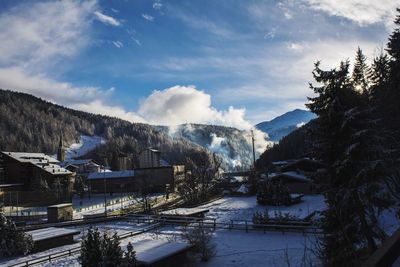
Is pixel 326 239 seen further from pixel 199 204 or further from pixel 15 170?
pixel 15 170

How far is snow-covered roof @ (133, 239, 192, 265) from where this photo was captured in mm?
21578

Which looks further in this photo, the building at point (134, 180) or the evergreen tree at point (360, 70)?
the building at point (134, 180)

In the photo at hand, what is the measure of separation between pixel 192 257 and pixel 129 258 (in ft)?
19.8

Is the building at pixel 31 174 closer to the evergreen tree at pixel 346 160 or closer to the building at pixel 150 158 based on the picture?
the building at pixel 150 158

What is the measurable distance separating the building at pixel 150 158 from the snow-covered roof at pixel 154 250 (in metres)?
103

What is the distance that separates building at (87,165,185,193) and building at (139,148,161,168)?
3523cm

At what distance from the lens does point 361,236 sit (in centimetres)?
1748

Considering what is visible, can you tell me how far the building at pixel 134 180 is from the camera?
8988 centimetres

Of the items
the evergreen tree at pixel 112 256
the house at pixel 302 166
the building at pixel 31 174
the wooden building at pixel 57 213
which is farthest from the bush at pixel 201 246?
the building at pixel 31 174

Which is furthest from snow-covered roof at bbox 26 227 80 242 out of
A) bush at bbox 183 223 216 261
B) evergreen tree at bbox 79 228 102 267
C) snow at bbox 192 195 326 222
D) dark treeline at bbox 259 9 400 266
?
dark treeline at bbox 259 9 400 266

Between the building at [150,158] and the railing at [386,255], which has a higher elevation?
the building at [150,158]

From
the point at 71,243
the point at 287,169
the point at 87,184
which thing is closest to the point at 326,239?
the point at 71,243

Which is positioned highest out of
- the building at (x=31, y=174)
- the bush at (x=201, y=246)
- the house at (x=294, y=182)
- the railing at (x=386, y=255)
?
the building at (x=31, y=174)

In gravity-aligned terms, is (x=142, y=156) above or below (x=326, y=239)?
above
